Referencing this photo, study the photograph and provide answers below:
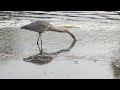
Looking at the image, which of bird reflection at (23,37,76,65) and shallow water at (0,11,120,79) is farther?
bird reflection at (23,37,76,65)

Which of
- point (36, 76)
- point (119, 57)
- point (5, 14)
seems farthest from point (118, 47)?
point (5, 14)

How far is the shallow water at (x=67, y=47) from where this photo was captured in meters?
3.94

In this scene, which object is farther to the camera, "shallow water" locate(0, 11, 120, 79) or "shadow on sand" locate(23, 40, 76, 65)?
"shadow on sand" locate(23, 40, 76, 65)

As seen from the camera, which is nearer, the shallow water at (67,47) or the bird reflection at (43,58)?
the shallow water at (67,47)

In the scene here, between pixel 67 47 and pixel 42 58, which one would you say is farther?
pixel 67 47

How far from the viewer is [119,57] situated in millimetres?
4891

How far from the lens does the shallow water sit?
394cm

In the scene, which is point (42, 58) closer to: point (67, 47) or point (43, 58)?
point (43, 58)

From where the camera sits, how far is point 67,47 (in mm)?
5719

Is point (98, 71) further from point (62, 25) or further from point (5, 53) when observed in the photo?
point (62, 25)

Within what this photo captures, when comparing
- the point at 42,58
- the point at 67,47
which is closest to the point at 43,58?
the point at 42,58
